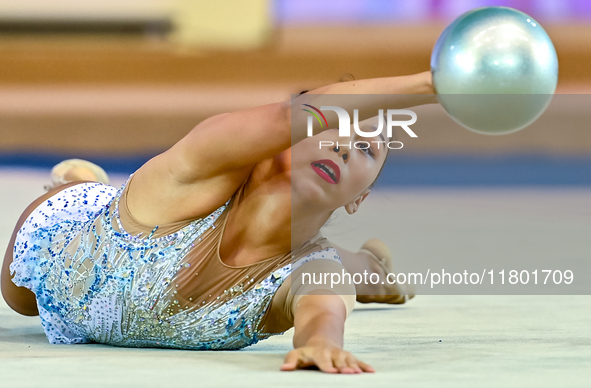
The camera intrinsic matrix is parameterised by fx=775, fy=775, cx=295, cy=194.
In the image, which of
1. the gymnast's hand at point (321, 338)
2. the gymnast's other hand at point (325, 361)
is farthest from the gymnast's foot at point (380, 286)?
the gymnast's other hand at point (325, 361)

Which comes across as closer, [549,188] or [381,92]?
[381,92]

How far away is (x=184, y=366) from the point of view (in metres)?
0.75

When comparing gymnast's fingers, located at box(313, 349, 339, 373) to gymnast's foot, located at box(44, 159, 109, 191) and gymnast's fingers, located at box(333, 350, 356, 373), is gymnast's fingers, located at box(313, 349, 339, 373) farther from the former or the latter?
gymnast's foot, located at box(44, 159, 109, 191)

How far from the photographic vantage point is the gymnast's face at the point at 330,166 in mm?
882

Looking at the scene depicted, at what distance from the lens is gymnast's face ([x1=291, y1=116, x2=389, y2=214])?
88 centimetres

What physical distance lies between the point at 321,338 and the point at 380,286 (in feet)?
1.83

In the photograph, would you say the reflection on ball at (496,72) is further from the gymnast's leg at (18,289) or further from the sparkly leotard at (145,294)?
the gymnast's leg at (18,289)

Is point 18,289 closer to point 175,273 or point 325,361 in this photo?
point 175,273

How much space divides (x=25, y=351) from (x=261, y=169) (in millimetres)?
337

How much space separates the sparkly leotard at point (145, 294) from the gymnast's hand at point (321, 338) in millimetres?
82

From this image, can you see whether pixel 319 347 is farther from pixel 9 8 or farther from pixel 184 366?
pixel 9 8

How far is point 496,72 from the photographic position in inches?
26.1

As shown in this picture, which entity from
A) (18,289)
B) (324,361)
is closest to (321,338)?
(324,361)

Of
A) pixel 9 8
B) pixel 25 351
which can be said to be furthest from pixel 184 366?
pixel 9 8
